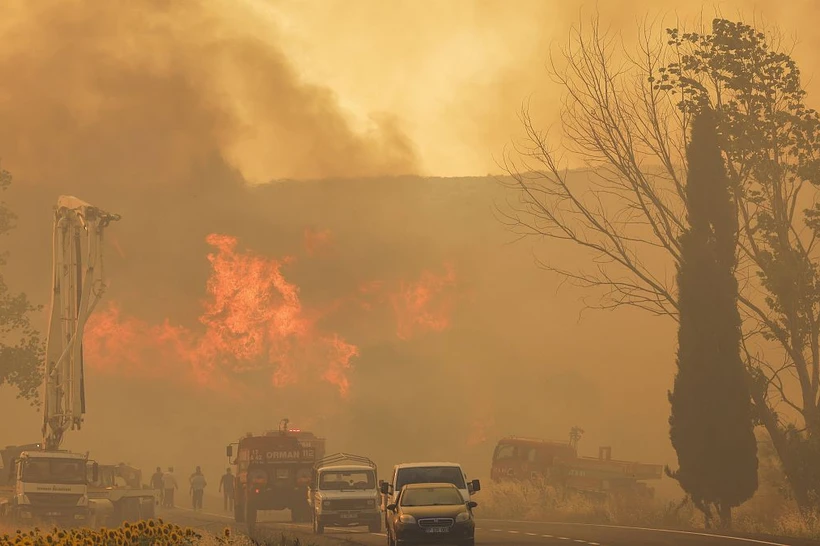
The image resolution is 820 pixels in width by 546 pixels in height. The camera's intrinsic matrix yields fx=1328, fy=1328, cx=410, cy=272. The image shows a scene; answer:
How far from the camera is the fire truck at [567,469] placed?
173 feet

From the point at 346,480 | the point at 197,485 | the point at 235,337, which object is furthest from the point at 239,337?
the point at 346,480

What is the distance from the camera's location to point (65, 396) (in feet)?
128

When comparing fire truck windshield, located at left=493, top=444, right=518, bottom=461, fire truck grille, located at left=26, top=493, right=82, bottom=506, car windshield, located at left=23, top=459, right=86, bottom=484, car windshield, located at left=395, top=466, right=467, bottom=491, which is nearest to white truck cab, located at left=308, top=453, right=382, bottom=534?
car windshield, located at left=395, top=466, right=467, bottom=491

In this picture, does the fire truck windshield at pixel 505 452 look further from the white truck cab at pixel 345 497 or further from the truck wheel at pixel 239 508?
the white truck cab at pixel 345 497

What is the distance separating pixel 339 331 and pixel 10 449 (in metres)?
54.7

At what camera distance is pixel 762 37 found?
38.3m

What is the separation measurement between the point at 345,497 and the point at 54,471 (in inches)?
337

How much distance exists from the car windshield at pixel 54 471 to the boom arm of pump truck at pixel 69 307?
1.01m

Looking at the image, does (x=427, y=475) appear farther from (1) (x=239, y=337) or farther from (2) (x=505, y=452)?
(1) (x=239, y=337)

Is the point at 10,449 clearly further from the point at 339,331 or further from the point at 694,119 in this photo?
the point at 339,331

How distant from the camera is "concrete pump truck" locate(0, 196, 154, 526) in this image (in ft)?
126

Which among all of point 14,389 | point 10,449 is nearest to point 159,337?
point 14,389

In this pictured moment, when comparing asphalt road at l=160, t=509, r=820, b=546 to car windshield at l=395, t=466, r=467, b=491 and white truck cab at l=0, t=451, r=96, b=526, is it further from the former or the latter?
white truck cab at l=0, t=451, r=96, b=526

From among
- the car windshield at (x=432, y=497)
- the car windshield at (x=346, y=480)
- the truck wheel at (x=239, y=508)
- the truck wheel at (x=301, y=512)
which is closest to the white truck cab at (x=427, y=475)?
the car windshield at (x=432, y=497)
